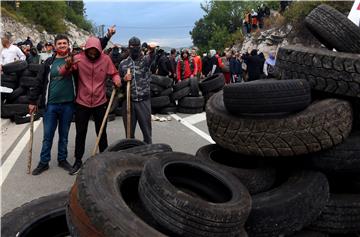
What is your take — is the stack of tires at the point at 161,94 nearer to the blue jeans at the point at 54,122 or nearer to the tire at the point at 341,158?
the blue jeans at the point at 54,122

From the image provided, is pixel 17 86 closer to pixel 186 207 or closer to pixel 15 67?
pixel 15 67

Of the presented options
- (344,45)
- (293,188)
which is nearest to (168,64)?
(344,45)

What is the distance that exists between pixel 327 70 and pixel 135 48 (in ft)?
12.1

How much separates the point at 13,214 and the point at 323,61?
359 cm

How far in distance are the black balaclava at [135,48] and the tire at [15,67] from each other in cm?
493

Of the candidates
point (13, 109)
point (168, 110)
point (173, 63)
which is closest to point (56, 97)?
point (13, 109)

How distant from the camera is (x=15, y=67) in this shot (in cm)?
1130

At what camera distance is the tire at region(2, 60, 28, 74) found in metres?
11.3

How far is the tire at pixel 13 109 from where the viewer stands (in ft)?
36.6

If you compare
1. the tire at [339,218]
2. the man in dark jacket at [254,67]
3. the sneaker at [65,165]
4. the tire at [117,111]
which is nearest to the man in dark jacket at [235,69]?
the man in dark jacket at [254,67]

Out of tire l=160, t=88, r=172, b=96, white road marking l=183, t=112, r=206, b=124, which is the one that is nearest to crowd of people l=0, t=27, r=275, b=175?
white road marking l=183, t=112, r=206, b=124

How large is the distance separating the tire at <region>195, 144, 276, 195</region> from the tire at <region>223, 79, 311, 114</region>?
24.9 inches

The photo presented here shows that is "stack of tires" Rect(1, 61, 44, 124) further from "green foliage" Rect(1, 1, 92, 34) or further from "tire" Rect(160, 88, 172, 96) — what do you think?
"green foliage" Rect(1, 1, 92, 34)

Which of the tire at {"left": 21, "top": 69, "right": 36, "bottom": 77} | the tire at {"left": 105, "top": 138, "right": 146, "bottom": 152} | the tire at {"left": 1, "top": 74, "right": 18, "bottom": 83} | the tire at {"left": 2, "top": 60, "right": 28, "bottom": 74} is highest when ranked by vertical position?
the tire at {"left": 2, "top": 60, "right": 28, "bottom": 74}
